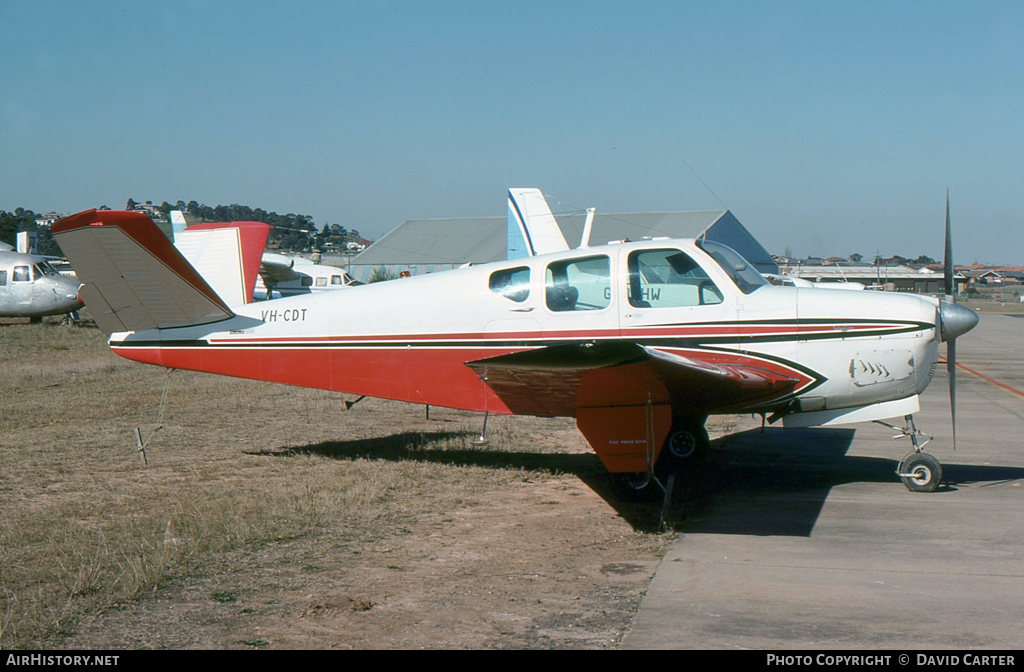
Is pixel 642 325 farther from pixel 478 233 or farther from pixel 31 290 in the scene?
pixel 478 233

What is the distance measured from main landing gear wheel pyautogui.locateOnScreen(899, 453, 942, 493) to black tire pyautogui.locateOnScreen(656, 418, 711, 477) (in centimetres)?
199

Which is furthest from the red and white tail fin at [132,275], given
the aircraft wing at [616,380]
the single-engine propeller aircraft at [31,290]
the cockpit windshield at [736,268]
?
the single-engine propeller aircraft at [31,290]

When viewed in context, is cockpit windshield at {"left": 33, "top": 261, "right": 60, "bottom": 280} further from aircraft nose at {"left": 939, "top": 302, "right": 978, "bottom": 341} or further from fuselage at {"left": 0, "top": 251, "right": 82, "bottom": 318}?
aircraft nose at {"left": 939, "top": 302, "right": 978, "bottom": 341}

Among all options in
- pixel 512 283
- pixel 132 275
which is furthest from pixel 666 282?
pixel 132 275

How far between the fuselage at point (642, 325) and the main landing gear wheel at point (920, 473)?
2.61 ft

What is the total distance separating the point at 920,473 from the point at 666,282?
3049 mm

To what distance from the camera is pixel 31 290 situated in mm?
25609

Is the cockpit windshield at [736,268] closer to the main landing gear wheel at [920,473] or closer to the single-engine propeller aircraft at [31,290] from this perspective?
the main landing gear wheel at [920,473]

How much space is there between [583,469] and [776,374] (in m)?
2.50

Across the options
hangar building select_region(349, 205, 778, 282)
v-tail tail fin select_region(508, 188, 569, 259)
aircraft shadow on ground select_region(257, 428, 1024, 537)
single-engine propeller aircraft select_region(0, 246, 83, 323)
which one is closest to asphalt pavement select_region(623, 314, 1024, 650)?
aircraft shadow on ground select_region(257, 428, 1024, 537)

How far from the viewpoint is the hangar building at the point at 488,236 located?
48875mm

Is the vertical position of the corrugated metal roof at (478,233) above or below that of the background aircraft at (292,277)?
above

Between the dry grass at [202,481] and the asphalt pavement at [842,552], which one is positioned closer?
the asphalt pavement at [842,552]

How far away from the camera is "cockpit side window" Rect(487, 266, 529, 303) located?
24.7 ft
